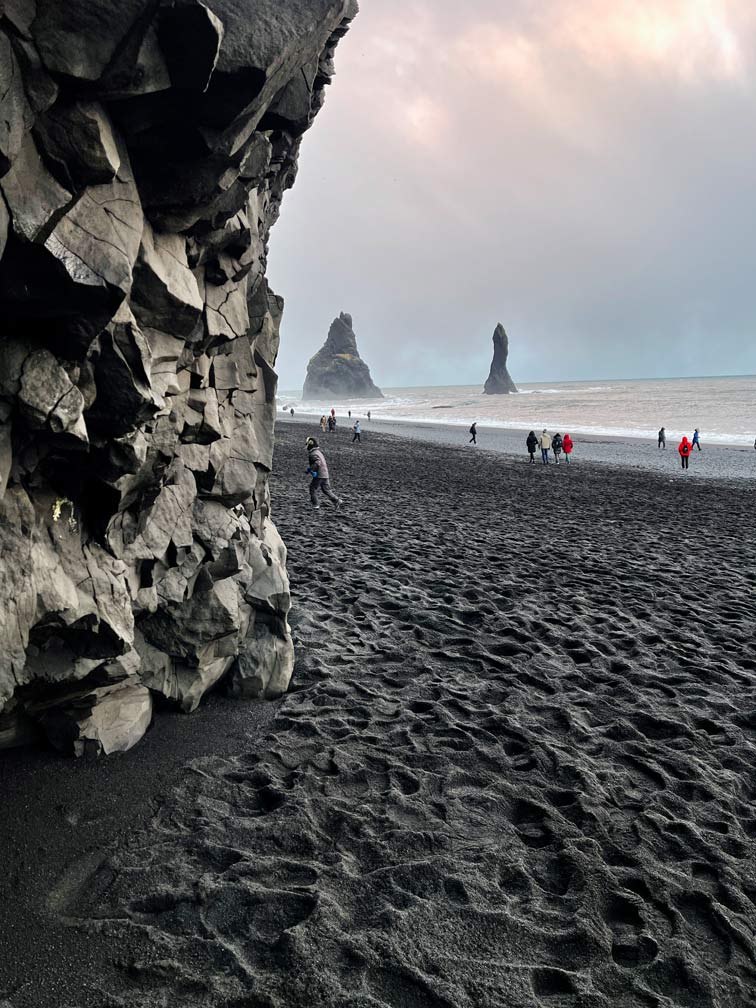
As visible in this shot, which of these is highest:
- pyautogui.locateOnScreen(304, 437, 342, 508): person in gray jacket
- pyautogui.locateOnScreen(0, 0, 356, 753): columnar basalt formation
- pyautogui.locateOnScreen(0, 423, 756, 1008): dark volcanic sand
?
pyautogui.locateOnScreen(0, 0, 356, 753): columnar basalt formation

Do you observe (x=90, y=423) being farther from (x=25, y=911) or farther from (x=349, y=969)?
(x=349, y=969)

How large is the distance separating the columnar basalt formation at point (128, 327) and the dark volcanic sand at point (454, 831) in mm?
1282

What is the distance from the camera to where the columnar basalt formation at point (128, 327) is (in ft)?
12.3

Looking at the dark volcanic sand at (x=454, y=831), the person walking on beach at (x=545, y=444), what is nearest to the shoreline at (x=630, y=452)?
the person walking on beach at (x=545, y=444)

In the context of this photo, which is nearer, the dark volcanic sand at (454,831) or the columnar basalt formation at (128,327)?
the columnar basalt formation at (128,327)

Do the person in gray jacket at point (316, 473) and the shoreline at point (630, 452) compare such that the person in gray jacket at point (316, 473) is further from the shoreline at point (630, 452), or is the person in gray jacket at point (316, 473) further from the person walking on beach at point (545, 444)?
the person walking on beach at point (545, 444)

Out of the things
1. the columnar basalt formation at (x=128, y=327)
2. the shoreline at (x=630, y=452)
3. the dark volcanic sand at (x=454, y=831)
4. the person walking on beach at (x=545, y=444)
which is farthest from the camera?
the person walking on beach at (x=545, y=444)

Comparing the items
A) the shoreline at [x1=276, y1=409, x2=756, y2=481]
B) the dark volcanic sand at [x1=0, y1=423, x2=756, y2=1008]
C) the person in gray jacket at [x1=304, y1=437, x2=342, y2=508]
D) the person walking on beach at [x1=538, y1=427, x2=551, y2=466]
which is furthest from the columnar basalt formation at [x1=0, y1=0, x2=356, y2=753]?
the person walking on beach at [x1=538, y1=427, x2=551, y2=466]

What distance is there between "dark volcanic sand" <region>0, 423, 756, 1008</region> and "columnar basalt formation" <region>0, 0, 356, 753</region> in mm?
1282

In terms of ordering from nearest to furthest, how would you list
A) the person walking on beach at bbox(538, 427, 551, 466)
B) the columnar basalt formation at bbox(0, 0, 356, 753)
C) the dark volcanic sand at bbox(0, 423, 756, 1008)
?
the columnar basalt formation at bbox(0, 0, 356, 753) < the dark volcanic sand at bbox(0, 423, 756, 1008) < the person walking on beach at bbox(538, 427, 551, 466)

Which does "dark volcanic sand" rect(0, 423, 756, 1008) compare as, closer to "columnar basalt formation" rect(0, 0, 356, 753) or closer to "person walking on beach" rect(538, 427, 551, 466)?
"columnar basalt formation" rect(0, 0, 356, 753)

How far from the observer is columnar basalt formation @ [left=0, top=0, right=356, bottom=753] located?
12.3ft

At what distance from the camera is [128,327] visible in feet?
15.8

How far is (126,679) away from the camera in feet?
20.7
